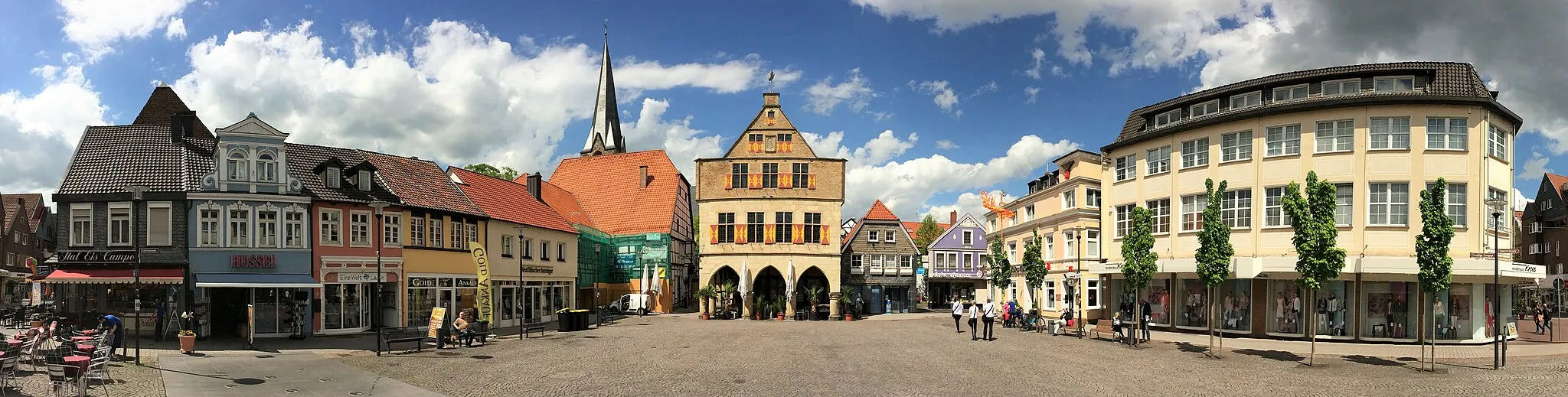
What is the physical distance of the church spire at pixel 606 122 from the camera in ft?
299

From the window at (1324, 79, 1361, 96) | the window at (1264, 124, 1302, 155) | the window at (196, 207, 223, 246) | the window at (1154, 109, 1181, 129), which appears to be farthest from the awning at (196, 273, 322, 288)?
the window at (1324, 79, 1361, 96)

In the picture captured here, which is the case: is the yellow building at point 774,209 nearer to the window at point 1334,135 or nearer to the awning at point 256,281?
the awning at point 256,281

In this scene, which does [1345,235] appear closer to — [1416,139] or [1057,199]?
[1416,139]

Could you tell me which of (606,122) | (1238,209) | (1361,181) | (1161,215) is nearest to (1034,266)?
(1161,215)

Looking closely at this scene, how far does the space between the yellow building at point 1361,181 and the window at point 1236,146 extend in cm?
4

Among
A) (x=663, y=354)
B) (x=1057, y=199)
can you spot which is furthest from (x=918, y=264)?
(x=663, y=354)

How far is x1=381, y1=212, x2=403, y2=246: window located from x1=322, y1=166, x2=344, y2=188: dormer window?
1.81 m

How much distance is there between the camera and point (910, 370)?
20719 mm

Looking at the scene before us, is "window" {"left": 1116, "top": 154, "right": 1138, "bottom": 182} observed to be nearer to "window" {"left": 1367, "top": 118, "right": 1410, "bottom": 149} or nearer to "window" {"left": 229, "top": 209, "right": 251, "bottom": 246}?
"window" {"left": 1367, "top": 118, "right": 1410, "bottom": 149}

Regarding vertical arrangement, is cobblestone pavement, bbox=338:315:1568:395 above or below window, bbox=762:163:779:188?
below

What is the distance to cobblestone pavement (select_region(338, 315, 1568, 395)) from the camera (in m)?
17.4

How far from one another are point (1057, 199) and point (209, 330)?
35.6 meters

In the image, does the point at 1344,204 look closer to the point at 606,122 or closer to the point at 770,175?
the point at 770,175

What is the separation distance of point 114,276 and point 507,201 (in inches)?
656
